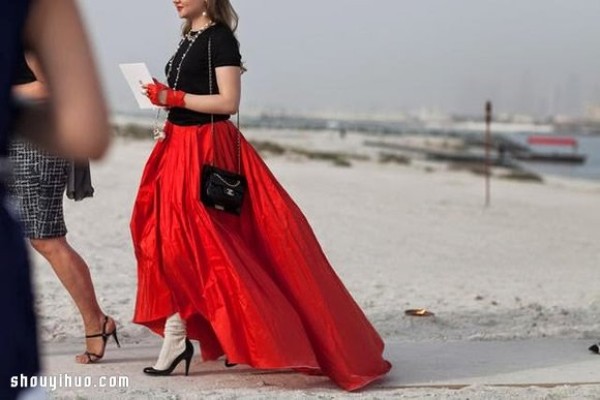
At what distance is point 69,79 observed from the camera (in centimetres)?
125

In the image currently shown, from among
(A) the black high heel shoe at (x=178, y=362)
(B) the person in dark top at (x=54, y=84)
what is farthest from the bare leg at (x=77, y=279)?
(B) the person in dark top at (x=54, y=84)

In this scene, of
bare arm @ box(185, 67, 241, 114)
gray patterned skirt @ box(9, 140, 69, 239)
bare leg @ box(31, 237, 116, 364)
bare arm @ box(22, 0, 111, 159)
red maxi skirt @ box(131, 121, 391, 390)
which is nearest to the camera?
bare arm @ box(22, 0, 111, 159)

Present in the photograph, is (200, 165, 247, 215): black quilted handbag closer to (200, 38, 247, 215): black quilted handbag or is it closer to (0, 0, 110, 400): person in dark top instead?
(200, 38, 247, 215): black quilted handbag

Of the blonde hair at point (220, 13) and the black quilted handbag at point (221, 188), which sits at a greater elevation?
the blonde hair at point (220, 13)

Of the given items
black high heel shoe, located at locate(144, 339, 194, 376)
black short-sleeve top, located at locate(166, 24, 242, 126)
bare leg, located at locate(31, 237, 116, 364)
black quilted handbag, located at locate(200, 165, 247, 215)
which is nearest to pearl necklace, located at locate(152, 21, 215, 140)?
black short-sleeve top, located at locate(166, 24, 242, 126)

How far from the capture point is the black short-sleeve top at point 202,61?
15.2 ft

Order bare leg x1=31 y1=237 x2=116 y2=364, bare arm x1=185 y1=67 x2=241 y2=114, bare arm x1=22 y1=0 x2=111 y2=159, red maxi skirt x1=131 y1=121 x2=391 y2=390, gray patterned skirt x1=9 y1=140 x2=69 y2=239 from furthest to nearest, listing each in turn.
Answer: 1. bare leg x1=31 y1=237 x2=116 y2=364
2. gray patterned skirt x1=9 y1=140 x2=69 y2=239
3. bare arm x1=185 y1=67 x2=241 y2=114
4. red maxi skirt x1=131 y1=121 x2=391 y2=390
5. bare arm x1=22 y1=0 x2=111 y2=159

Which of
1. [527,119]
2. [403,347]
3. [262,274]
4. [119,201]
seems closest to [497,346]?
[403,347]

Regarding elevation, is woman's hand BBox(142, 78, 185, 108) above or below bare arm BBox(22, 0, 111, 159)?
below

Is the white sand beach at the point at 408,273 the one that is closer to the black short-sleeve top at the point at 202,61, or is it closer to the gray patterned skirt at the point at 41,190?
the gray patterned skirt at the point at 41,190

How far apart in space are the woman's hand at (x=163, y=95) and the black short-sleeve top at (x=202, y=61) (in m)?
0.10

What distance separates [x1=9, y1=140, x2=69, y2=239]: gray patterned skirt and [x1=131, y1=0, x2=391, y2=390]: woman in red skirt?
1.24ft

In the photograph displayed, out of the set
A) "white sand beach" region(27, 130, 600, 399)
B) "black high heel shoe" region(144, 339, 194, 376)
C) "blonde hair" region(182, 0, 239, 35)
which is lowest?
"white sand beach" region(27, 130, 600, 399)

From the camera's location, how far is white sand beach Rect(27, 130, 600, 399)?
4832 millimetres
